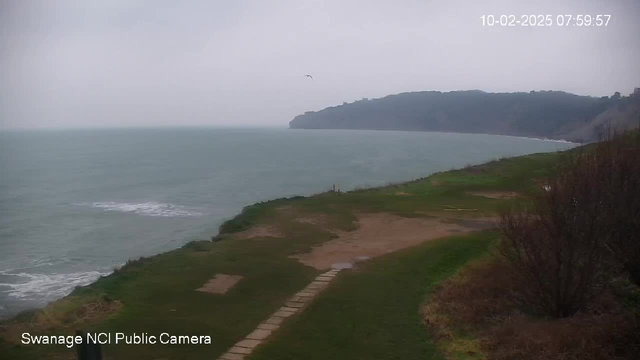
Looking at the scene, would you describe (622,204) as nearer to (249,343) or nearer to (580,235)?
(580,235)

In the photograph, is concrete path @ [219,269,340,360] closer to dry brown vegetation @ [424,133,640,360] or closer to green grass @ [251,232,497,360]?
green grass @ [251,232,497,360]

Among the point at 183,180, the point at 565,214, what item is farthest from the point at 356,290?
the point at 183,180

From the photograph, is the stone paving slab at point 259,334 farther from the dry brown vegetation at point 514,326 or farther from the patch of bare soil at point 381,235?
the patch of bare soil at point 381,235

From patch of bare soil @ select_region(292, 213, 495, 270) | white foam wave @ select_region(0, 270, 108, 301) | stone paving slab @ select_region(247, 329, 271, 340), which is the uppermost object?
stone paving slab @ select_region(247, 329, 271, 340)

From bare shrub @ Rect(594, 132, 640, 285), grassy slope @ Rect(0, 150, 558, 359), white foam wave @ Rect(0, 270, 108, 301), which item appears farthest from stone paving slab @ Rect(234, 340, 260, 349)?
white foam wave @ Rect(0, 270, 108, 301)

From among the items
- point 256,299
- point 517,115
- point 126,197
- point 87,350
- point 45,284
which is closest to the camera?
point 87,350

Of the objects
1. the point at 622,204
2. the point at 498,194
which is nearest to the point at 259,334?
the point at 622,204
